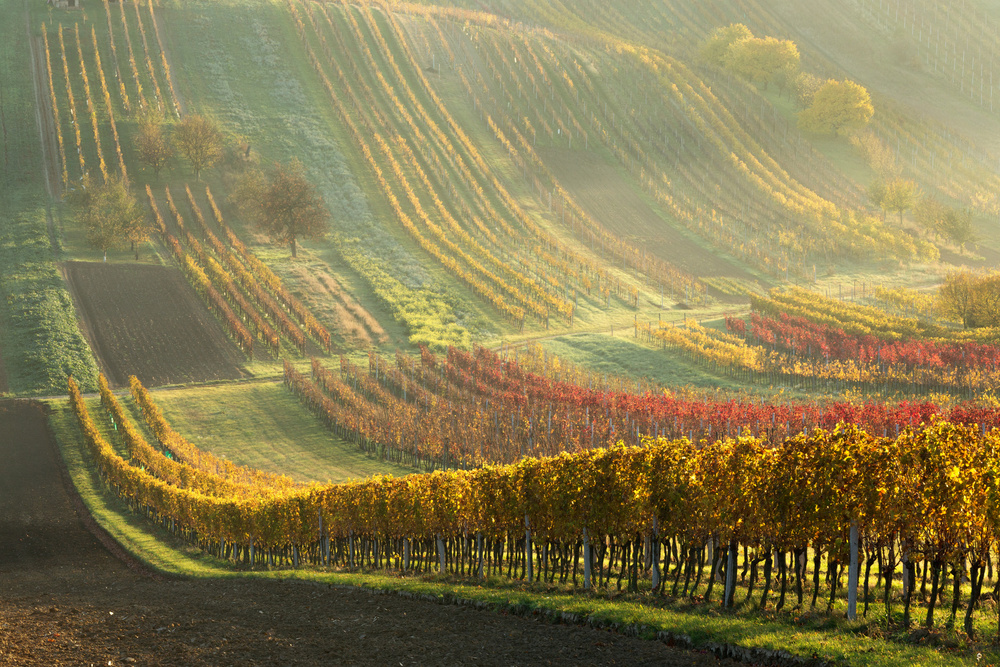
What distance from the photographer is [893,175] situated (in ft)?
497

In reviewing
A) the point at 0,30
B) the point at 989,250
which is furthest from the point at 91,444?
the point at 989,250

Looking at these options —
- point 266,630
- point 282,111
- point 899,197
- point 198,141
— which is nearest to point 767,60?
point 899,197

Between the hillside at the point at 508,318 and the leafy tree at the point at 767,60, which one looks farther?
the leafy tree at the point at 767,60

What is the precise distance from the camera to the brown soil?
2225 centimetres

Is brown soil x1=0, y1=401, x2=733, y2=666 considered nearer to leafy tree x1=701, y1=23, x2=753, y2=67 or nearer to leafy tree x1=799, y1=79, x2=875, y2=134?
leafy tree x1=799, y1=79, x2=875, y2=134

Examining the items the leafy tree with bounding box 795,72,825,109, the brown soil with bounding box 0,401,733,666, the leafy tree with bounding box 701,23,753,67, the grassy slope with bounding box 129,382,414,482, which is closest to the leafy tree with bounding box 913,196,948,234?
the leafy tree with bounding box 795,72,825,109

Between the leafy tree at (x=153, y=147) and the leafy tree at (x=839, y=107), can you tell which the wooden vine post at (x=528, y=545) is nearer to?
the leafy tree at (x=153, y=147)

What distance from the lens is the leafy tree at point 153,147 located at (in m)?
113

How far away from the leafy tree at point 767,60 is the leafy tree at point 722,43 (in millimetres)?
6400

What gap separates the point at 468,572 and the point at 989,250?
385 feet

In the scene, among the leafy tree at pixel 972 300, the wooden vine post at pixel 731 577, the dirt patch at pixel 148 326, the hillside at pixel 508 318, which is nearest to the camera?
the wooden vine post at pixel 731 577

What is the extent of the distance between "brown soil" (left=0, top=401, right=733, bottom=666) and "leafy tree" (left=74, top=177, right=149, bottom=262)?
2506 inches

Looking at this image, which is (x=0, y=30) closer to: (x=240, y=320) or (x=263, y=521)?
(x=240, y=320)

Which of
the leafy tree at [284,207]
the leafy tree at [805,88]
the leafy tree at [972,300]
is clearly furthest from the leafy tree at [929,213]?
the leafy tree at [284,207]
